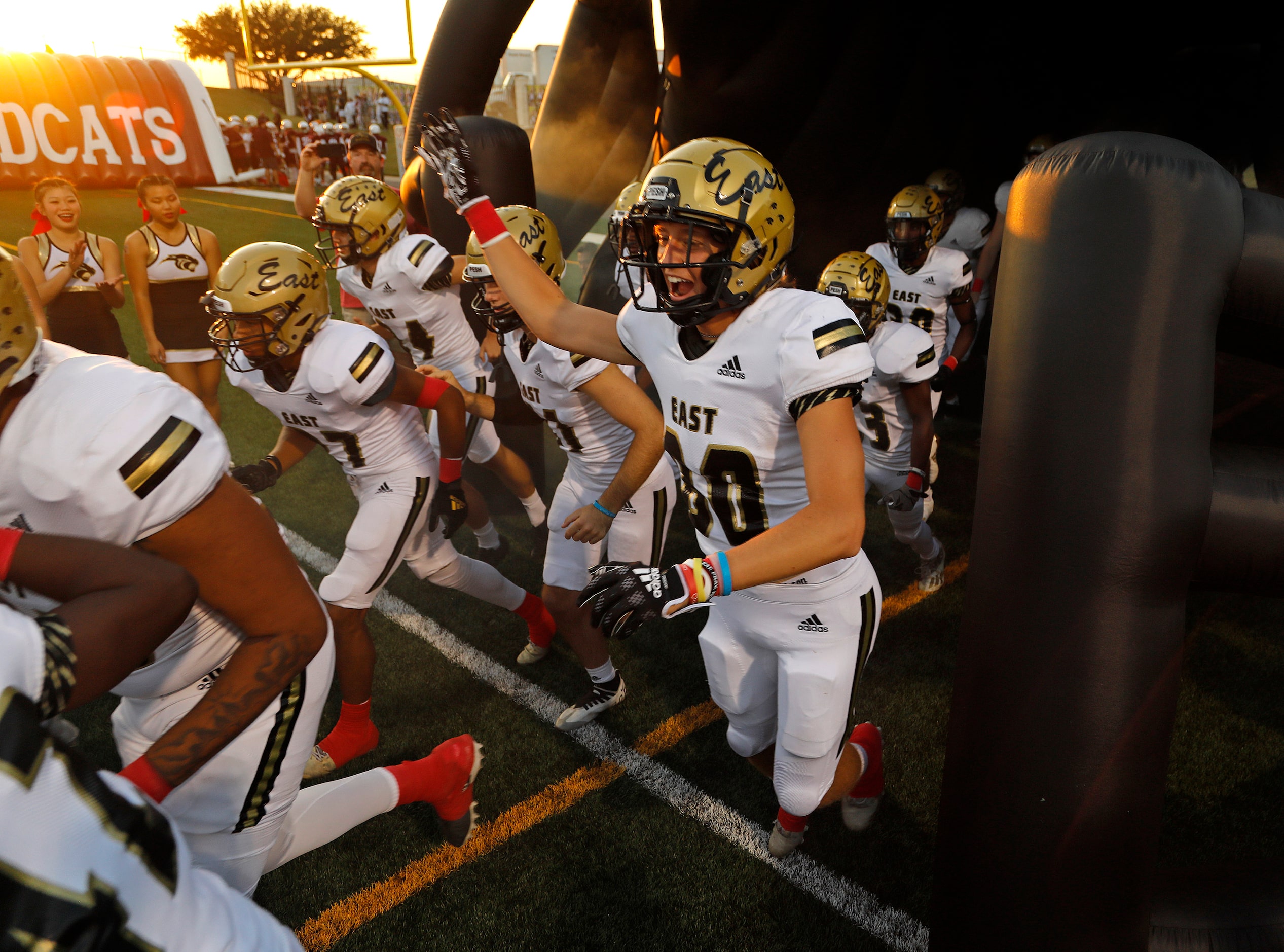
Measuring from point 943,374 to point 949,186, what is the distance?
7.37 feet

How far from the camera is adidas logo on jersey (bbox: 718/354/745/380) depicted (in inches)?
90.0

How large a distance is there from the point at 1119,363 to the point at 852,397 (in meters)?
0.58

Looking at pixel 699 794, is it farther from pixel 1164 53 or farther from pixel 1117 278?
pixel 1164 53

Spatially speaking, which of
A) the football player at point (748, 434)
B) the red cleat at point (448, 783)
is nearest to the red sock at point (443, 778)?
the red cleat at point (448, 783)

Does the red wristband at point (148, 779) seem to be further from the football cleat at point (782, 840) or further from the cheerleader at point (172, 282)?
the cheerleader at point (172, 282)

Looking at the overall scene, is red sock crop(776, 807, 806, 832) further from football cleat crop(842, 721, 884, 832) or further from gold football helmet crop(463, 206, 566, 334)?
gold football helmet crop(463, 206, 566, 334)

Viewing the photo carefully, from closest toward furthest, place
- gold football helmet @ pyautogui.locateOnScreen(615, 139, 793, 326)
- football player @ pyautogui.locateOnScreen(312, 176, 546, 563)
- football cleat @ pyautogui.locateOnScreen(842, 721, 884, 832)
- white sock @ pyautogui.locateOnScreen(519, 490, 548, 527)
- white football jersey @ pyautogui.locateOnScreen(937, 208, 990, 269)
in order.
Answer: gold football helmet @ pyautogui.locateOnScreen(615, 139, 793, 326) < football cleat @ pyautogui.locateOnScreen(842, 721, 884, 832) < football player @ pyautogui.locateOnScreen(312, 176, 546, 563) < white sock @ pyautogui.locateOnScreen(519, 490, 548, 527) < white football jersey @ pyautogui.locateOnScreen(937, 208, 990, 269)

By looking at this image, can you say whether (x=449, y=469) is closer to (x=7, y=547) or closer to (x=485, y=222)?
(x=485, y=222)

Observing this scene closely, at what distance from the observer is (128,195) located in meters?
25.5

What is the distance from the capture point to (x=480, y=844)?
3098 millimetres

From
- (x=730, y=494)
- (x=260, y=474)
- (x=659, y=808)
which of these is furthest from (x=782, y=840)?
(x=260, y=474)

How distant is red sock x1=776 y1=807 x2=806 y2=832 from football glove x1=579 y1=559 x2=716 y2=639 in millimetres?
1347

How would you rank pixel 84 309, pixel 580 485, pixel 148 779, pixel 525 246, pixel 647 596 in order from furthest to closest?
pixel 84 309 < pixel 525 246 < pixel 580 485 < pixel 647 596 < pixel 148 779

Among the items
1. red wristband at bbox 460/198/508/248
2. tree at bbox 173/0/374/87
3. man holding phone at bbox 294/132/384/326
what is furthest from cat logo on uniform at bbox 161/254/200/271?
tree at bbox 173/0/374/87
